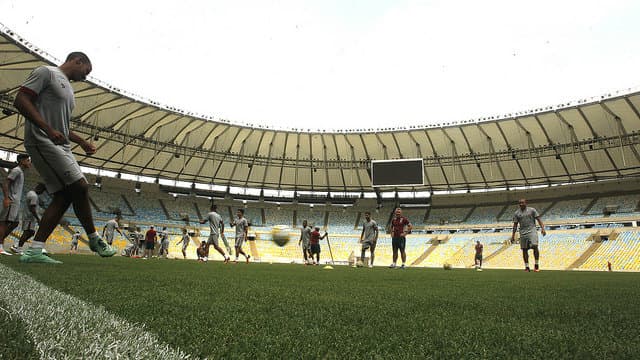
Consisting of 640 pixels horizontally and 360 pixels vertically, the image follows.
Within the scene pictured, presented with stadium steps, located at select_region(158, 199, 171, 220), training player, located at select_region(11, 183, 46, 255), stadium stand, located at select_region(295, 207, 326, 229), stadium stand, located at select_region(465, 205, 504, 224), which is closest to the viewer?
training player, located at select_region(11, 183, 46, 255)

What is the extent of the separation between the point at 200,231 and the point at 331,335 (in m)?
33.3

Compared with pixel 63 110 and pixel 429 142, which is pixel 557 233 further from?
pixel 63 110

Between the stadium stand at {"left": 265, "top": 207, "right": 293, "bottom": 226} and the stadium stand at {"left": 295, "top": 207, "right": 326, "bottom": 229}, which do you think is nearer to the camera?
the stadium stand at {"left": 265, "top": 207, "right": 293, "bottom": 226}

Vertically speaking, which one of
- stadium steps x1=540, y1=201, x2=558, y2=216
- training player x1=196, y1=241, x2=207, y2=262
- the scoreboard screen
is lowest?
training player x1=196, y1=241, x2=207, y2=262

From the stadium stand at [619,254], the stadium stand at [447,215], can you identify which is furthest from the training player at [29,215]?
the stadium stand at [447,215]

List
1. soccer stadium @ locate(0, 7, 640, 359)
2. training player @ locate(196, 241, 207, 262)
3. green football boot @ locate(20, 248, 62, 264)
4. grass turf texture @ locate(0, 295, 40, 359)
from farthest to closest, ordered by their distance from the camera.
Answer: training player @ locate(196, 241, 207, 262) → green football boot @ locate(20, 248, 62, 264) → soccer stadium @ locate(0, 7, 640, 359) → grass turf texture @ locate(0, 295, 40, 359)

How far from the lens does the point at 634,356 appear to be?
132 cm

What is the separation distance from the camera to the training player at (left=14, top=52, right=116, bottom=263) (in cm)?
353

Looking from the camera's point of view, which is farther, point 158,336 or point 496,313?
point 496,313

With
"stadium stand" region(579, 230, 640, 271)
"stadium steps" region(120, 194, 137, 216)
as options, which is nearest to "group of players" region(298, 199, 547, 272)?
"stadium stand" region(579, 230, 640, 271)

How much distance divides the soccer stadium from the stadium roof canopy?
152 mm

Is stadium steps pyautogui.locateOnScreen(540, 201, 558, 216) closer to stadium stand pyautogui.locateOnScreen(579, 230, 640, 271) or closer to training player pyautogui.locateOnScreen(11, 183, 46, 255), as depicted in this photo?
stadium stand pyautogui.locateOnScreen(579, 230, 640, 271)

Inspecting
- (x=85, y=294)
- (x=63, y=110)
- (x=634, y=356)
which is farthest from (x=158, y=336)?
(x=63, y=110)

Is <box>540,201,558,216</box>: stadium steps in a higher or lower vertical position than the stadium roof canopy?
lower
